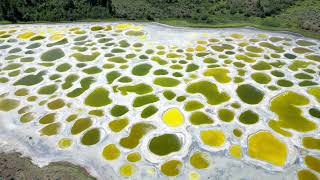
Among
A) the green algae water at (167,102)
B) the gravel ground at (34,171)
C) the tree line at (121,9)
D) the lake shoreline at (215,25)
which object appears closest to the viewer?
the gravel ground at (34,171)

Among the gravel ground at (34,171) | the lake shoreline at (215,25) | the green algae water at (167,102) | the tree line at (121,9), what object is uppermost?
the tree line at (121,9)

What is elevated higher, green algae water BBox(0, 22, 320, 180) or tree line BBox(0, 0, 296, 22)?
tree line BBox(0, 0, 296, 22)

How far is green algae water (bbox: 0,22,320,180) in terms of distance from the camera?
19.5 m

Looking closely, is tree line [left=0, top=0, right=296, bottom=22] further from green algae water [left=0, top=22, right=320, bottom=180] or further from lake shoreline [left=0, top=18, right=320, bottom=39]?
green algae water [left=0, top=22, right=320, bottom=180]

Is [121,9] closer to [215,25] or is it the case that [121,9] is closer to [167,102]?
[215,25]

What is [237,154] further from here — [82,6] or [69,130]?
[82,6]

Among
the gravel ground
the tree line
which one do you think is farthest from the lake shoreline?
the gravel ground

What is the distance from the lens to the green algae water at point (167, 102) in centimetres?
1950

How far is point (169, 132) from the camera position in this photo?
2180 cm

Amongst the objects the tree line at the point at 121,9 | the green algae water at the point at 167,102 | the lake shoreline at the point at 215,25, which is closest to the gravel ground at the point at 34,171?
the green algae water at the point at 167,102

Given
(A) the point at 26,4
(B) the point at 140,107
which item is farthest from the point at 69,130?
(A) the point at 26,4

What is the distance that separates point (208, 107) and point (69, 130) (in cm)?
1155

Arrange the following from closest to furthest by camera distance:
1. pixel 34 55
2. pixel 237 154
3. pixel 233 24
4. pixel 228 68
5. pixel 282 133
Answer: pixel 237 154 → pixel 282 133 → pixel 228 68 → pixel 34 55 → pixel 233 24

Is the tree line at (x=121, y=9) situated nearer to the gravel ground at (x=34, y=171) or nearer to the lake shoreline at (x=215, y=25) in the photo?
the lake shoreline at (x=215, y=25)
